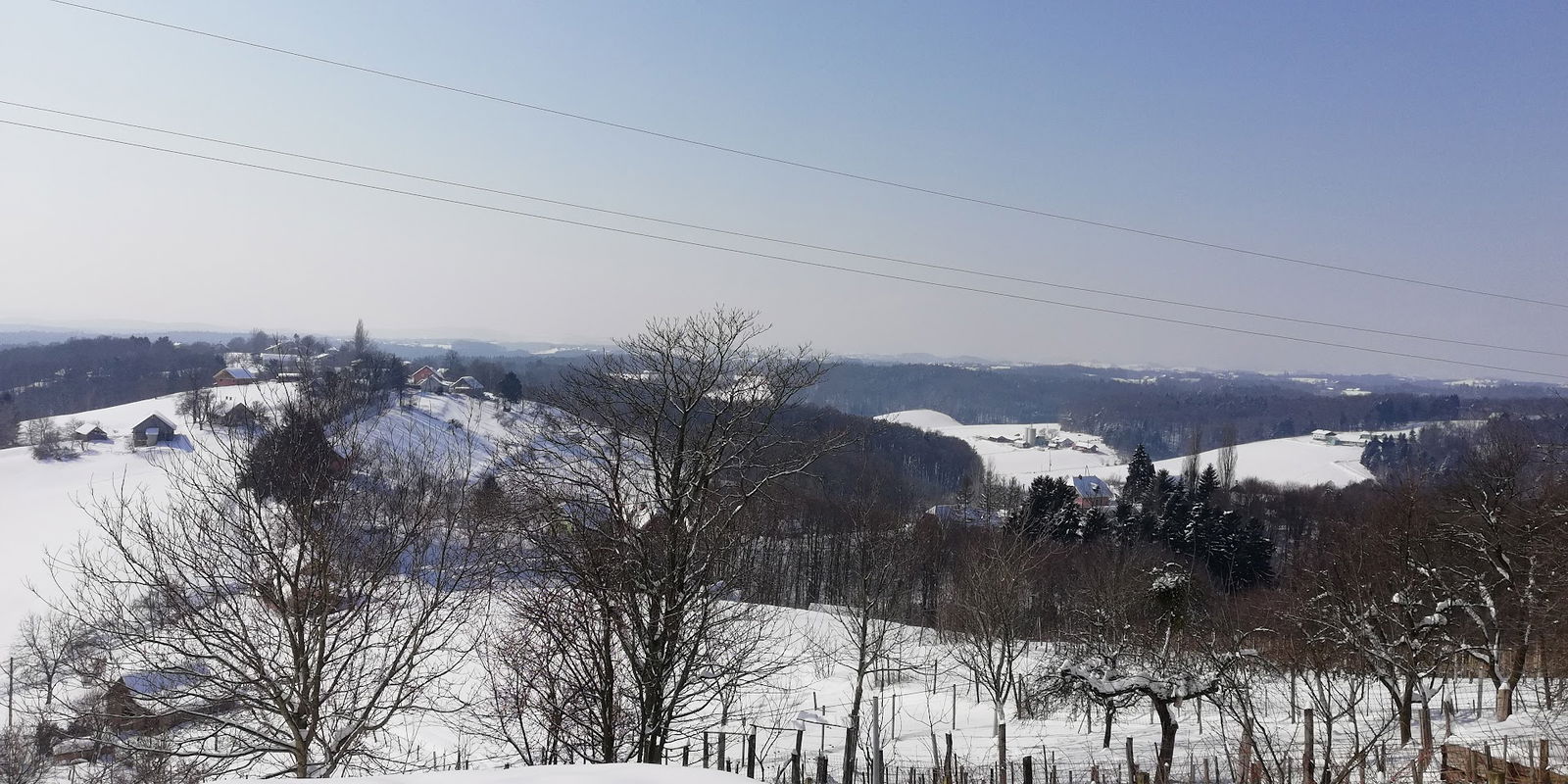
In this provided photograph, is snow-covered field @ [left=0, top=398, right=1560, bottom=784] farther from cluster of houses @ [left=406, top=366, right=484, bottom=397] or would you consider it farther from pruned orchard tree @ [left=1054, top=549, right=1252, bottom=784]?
cluster of houses @ [left=406, top=366, right=484, bottom=397]

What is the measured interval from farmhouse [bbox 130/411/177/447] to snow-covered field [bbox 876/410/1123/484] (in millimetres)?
70312

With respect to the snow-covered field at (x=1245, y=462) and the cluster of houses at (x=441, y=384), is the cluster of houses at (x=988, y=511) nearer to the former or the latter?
the snow-covered field at (x=1245, y=462)

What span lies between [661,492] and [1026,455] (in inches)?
5277

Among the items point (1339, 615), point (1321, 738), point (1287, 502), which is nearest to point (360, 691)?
point (1339, 615)

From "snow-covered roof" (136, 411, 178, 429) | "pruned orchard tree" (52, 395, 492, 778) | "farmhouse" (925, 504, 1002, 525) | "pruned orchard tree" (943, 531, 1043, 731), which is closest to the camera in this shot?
"pruned orchard tree" (52, 395, 492, 778)

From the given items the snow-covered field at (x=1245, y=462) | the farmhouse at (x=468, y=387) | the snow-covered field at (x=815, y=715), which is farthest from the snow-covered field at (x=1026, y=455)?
the snow-covered field at (x=815, y=715)

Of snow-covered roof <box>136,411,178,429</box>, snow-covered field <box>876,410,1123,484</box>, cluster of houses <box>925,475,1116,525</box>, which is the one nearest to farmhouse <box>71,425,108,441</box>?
snow-covered roof <box>136,411,178,429</box>

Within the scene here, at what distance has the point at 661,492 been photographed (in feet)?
36.0

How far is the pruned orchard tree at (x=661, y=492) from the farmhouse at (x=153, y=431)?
70.8 metres

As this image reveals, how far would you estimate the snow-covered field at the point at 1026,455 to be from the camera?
116438 millimetres

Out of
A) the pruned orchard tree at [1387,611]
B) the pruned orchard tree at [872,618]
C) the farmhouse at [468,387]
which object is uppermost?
the farmhouse at [468,387]

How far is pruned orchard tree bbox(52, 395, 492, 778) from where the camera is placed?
31.4 feet

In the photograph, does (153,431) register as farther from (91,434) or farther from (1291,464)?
(1291,464)

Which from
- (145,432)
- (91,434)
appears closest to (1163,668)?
(145,432)
